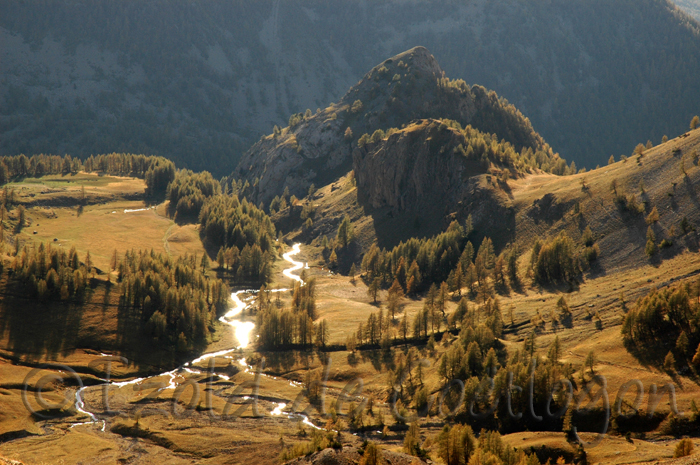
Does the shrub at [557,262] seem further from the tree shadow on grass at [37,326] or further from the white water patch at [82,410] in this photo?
the tree shadow on grass at [37,326]

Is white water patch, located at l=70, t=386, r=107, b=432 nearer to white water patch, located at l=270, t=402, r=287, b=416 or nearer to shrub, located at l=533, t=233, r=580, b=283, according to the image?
white water patch, located at l=270, t=402, r=287, b=416

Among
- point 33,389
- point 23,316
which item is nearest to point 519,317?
point 33,389

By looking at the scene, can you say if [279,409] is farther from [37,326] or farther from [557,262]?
[557,262]

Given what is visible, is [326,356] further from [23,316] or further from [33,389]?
[23,316]

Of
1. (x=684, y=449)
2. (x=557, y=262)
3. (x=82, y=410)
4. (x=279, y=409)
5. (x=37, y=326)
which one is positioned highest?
(x=557, y=262)

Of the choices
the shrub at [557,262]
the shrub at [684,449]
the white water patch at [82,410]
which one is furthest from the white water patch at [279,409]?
the shrub at [557,262]

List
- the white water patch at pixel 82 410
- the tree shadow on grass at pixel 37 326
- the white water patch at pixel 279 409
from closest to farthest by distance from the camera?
the white water patch at pixel 82 410 < the white water patch at pixel 279 409 < the tree shadow on grass at pixel 37 326

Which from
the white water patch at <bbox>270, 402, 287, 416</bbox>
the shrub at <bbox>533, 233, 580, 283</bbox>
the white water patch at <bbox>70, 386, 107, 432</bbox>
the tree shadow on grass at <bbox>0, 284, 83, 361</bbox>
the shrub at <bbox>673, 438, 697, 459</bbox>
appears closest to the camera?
the shrub at <bbox>673, 438, 697, 459</bbox>

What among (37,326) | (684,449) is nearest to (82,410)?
(37,326)

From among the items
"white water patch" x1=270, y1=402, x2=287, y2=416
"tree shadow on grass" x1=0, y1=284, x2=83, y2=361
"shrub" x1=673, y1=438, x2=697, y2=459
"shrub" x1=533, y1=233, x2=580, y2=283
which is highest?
"shrub" x1=533, y1=233, x2=580, y2=283

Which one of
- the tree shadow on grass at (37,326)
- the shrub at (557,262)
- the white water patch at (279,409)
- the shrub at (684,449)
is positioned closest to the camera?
the shrub at (684,449)

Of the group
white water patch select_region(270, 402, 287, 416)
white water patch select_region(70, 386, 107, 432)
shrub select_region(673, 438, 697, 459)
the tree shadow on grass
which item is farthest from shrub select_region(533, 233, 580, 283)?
the tree shadow on grass
